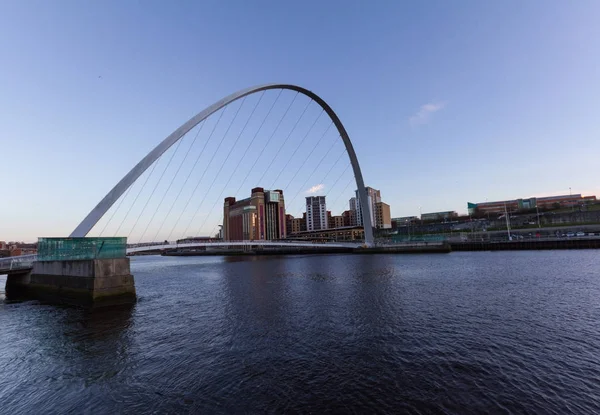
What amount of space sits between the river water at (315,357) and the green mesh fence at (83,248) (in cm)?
392

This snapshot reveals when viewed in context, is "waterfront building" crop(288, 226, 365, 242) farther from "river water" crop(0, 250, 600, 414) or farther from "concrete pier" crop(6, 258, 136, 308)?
"river water" crop(0, 250, 600, 414)

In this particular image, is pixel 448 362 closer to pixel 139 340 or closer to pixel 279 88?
pixel 139 340

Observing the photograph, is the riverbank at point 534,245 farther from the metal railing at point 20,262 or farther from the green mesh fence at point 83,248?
the metal railing at point 20,262

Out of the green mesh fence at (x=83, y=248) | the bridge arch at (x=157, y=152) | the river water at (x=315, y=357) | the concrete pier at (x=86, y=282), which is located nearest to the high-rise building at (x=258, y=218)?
the bridge arch at (x=157, y=152)

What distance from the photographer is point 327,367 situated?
31.3 feet

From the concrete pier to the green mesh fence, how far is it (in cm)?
52

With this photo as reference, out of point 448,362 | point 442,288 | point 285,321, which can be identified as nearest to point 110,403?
point 285,321

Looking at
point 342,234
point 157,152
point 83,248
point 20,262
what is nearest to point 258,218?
point 342,234

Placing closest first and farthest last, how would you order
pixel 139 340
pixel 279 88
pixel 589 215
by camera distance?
1. pixel 139 340
2. pixel 279 88
3. pixel 589 215

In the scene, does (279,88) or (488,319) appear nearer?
(488,319)

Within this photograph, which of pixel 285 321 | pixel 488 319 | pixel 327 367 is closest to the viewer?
pixel 327 367

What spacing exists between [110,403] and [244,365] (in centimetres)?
382

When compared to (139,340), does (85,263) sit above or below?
above

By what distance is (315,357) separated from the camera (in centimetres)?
1041
